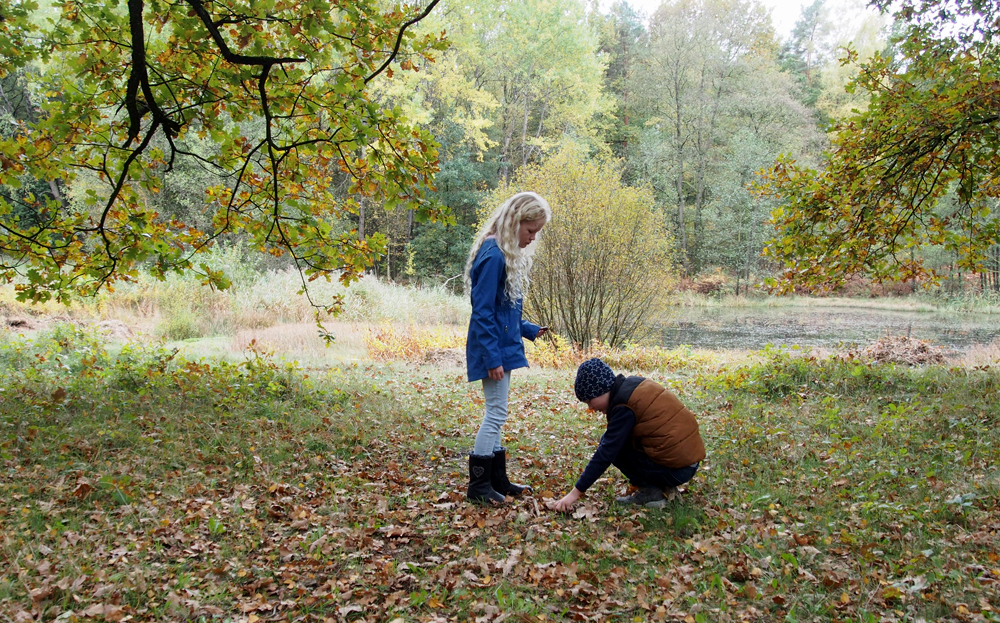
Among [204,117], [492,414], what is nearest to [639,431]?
[492,414]

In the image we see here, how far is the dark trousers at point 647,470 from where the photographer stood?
11.7 feet

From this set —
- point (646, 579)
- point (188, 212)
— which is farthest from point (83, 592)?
point (188, 212)

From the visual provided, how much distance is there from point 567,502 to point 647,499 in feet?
1.75

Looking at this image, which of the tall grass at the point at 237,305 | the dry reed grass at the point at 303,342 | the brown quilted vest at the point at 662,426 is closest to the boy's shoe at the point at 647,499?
the brown quilted vest at the point at 662,426

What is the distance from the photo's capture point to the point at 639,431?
346 centimetres

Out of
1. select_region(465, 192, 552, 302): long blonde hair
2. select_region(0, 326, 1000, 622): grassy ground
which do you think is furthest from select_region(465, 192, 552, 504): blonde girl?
select_region(0, 326, 1000, 622): grassy ground

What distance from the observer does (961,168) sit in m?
5.42

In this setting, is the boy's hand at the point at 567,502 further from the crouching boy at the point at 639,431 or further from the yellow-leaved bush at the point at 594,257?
the yellow-leaved bush at the point at 594,257

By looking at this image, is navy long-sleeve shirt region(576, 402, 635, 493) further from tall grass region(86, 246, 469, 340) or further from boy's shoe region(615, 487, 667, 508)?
tall grass region(86, 246, 469, 340)

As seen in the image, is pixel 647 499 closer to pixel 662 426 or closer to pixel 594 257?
pixel 662 426

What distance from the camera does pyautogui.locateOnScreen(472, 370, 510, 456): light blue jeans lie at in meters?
3.61

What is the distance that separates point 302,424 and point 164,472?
1349mm

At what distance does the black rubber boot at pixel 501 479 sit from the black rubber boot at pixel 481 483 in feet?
0.23

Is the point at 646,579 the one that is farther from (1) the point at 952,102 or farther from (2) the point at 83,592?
(1) the point at 952,102
